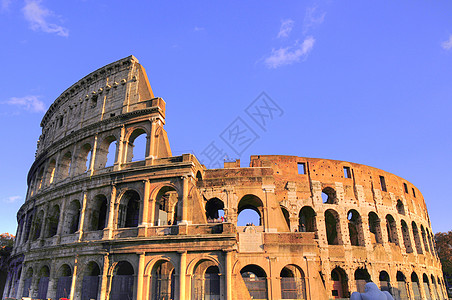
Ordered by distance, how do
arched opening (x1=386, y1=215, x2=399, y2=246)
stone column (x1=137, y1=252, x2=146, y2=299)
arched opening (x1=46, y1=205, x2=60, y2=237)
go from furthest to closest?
arched opening (x1=386, y1=215, x2=399, y2=246), arched opening (x1=46, y1=205, x2=60, y2=237), stone column (x1=137, y1=252, x2=146, y2=299)

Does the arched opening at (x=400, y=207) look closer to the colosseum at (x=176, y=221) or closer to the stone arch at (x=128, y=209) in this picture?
the colosseum at (x=176, y=221)

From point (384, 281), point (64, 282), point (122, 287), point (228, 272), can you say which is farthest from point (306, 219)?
point (64, 282)

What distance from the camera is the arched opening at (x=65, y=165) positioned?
2508 centimetres

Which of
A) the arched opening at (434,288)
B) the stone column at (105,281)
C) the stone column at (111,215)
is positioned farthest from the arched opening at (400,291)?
the stone column at (111,215)

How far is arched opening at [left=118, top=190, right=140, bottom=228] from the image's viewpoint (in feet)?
67.1

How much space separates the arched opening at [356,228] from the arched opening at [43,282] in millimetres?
21881

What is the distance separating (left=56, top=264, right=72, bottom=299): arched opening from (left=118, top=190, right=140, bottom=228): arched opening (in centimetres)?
439

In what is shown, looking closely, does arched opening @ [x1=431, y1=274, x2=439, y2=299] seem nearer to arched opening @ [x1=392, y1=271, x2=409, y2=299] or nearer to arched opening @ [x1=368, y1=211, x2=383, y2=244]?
arched opening @ [x1=392, y1=271, x2=409, y2=299]

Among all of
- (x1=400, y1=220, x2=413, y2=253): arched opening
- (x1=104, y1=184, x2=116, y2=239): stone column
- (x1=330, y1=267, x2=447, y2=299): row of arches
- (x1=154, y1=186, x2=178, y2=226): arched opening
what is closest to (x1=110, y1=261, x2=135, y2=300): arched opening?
(x1=104, y1=184, x2=116, y2=239): stone column

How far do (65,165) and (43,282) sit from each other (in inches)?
333

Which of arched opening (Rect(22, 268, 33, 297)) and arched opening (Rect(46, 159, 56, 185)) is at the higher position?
arched opening (Rect(46, 159, 56, 185))

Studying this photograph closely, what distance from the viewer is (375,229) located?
2689cm

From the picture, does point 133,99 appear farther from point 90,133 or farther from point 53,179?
point 53,179

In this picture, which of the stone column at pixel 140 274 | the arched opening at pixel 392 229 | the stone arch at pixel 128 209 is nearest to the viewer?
the stone column at pixel 140 274
